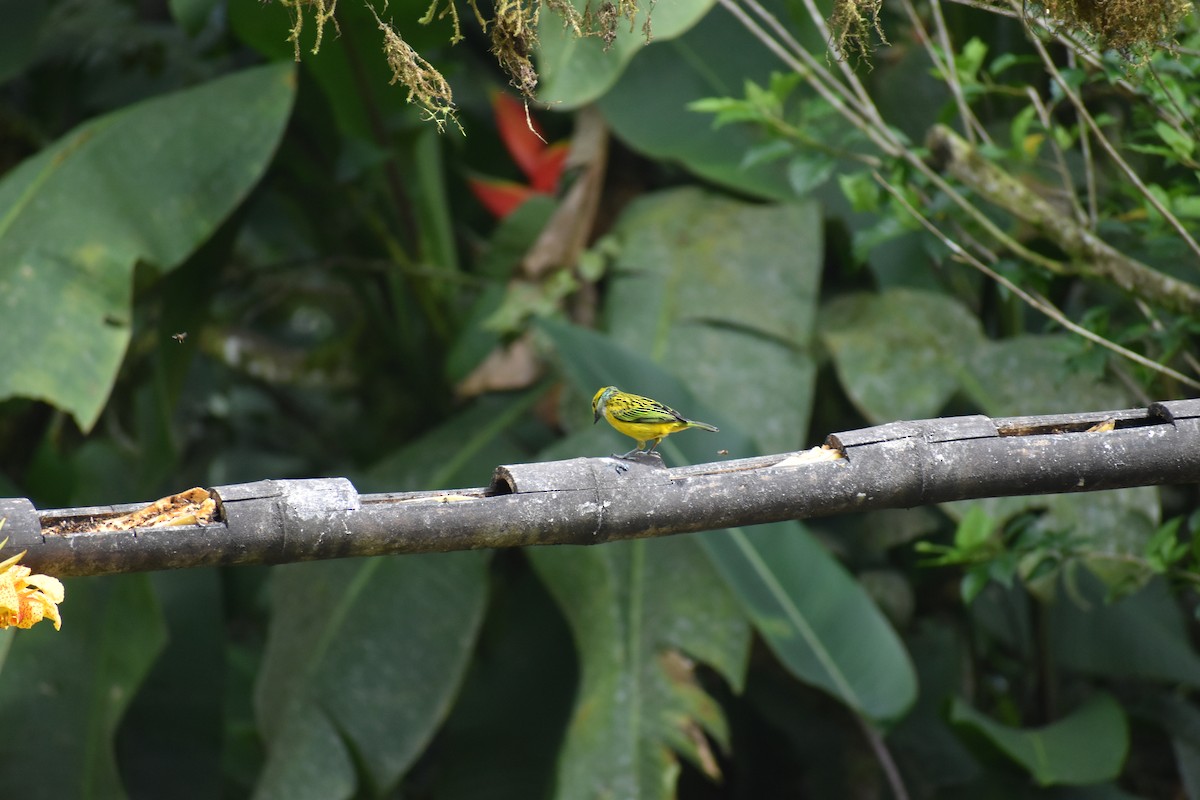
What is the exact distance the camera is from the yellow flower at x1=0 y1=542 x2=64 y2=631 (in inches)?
61.2

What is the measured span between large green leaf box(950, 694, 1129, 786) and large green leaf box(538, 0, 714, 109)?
2.36 meters

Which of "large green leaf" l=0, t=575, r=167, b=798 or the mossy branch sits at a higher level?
the mossy branch

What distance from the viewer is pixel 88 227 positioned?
163 inches

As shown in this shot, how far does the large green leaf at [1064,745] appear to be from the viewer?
4.27 meters

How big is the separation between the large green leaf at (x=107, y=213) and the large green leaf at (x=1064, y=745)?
2.96 metres

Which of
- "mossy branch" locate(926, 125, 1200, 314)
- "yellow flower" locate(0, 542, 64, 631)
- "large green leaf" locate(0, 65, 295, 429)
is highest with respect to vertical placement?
"yellow flower" locate(0, 542, 64, 631)

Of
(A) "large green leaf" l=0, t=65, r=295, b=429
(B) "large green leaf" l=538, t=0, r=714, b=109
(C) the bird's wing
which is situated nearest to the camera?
(C) the bird's wing

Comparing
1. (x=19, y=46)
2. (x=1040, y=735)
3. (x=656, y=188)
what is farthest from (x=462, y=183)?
(x=1040, y=735)

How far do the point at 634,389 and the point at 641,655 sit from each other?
35.0 inches

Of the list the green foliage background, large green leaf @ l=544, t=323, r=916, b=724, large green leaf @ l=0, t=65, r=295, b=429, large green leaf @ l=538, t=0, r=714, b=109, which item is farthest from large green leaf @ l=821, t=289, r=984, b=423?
large green leaf @ l=0, t=65, r=295, b=429

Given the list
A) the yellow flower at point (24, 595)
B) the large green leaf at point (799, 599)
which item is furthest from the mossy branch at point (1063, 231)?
the yellow flower at point (24, 595)

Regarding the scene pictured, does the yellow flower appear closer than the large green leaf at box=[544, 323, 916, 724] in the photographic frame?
Yes

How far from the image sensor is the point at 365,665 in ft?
14.8

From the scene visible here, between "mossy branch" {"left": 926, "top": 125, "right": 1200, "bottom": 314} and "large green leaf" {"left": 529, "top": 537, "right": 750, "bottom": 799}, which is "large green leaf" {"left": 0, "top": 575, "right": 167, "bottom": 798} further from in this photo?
"mossy branch" {"left": 926, "top": 125, "right": 1200, "bottom": 314}
